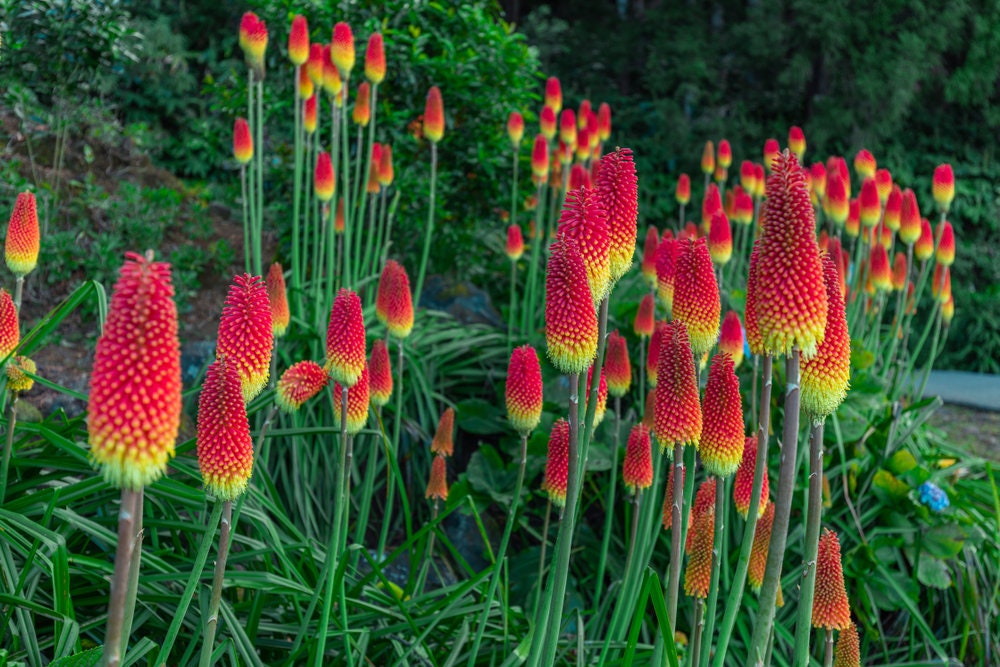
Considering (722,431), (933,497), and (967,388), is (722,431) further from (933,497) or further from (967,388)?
(967,388)

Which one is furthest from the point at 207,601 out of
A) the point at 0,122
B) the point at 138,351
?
the point at 0,122

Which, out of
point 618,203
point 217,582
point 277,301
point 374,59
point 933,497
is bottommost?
point 933,497

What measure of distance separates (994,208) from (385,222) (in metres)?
7.59

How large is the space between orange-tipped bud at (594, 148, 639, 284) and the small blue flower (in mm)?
2803

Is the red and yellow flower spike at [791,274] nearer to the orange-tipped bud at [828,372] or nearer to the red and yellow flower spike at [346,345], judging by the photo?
the orange-tipped bud at [828,372]

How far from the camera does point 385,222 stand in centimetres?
666

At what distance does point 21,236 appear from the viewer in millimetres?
2758

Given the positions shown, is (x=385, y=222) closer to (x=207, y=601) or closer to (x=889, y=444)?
(x=889, y=444)

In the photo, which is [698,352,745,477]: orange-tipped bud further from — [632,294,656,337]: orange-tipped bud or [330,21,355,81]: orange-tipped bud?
[330,21,355,81]: orange-tipped bud

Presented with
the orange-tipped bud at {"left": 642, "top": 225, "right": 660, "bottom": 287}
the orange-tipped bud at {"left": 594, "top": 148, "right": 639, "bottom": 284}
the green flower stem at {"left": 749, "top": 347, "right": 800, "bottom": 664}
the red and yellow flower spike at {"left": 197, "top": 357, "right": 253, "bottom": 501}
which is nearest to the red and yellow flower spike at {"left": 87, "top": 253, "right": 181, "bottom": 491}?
the red and yellow flower spike at {"left": 197, "top": 357, "right": 253, "bottom": 501}

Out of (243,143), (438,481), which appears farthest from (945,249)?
(243,143)

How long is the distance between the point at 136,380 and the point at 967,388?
8.86 meters

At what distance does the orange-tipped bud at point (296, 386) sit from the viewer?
7.93 ft

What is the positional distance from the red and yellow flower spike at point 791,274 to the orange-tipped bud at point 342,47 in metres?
3.38
